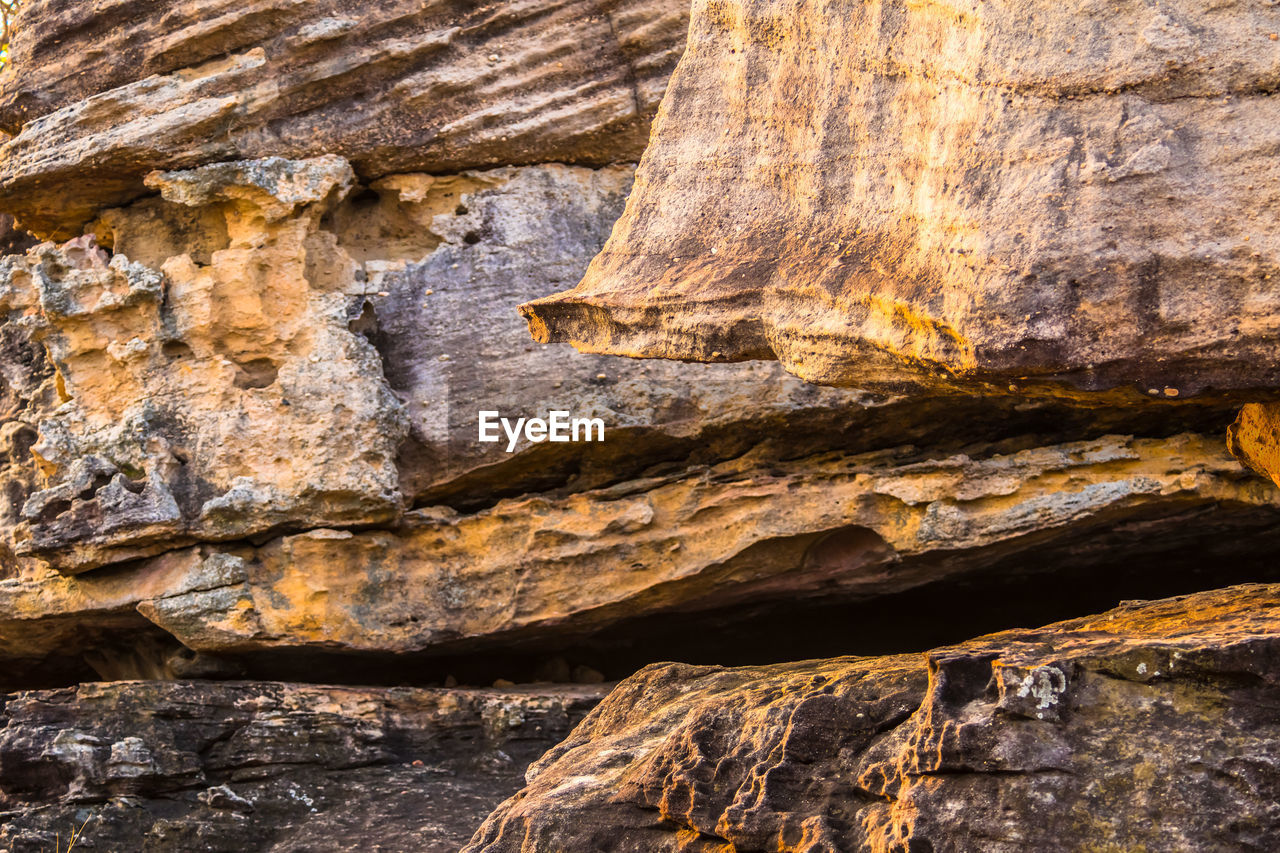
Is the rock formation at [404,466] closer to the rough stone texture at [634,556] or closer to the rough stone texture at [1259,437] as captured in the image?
the rough stone texture at [634,556]

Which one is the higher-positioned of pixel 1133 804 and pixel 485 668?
pixel 1133 804

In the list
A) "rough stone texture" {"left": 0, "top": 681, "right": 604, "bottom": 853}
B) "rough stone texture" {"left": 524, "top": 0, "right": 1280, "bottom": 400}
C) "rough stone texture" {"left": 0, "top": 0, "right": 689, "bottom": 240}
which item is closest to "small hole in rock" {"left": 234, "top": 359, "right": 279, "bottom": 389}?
"rough stone texture" {"left": 0, "top": 0, "right": 689, "bottom": 240}

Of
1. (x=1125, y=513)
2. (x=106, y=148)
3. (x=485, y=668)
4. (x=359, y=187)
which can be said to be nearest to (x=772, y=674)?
(x=1125, y=513)

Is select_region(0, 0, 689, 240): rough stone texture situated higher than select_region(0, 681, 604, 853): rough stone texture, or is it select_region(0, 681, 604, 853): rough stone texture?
select_region(0, 0, 689, 240): rough stone texture

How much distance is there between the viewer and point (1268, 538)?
15.8 feet

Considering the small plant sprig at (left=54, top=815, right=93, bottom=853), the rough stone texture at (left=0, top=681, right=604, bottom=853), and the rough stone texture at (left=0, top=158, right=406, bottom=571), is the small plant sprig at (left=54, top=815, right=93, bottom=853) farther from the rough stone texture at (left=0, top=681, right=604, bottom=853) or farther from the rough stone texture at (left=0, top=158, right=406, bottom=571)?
the rough stone texture at (left=0, top=158, right=406, bottom=571)

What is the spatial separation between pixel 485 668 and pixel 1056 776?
11.3ft

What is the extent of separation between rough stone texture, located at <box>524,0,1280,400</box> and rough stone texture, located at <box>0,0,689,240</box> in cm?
199

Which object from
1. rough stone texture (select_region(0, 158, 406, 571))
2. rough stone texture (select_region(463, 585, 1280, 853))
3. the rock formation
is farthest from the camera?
rough stone texture (select_region(0, 158, 406, 571))

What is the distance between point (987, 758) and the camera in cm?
246

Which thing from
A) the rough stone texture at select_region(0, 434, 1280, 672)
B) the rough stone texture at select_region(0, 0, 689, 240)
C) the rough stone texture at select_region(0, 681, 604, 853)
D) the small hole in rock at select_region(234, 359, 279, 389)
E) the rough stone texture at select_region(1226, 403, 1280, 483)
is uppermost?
the rough stone texture at select_region(0, 0, 689, 240)

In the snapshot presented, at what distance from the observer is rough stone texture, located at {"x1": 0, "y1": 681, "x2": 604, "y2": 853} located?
4348mm

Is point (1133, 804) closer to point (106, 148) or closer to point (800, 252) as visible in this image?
point (800, 252)

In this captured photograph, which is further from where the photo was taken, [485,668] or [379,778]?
[485,668]
